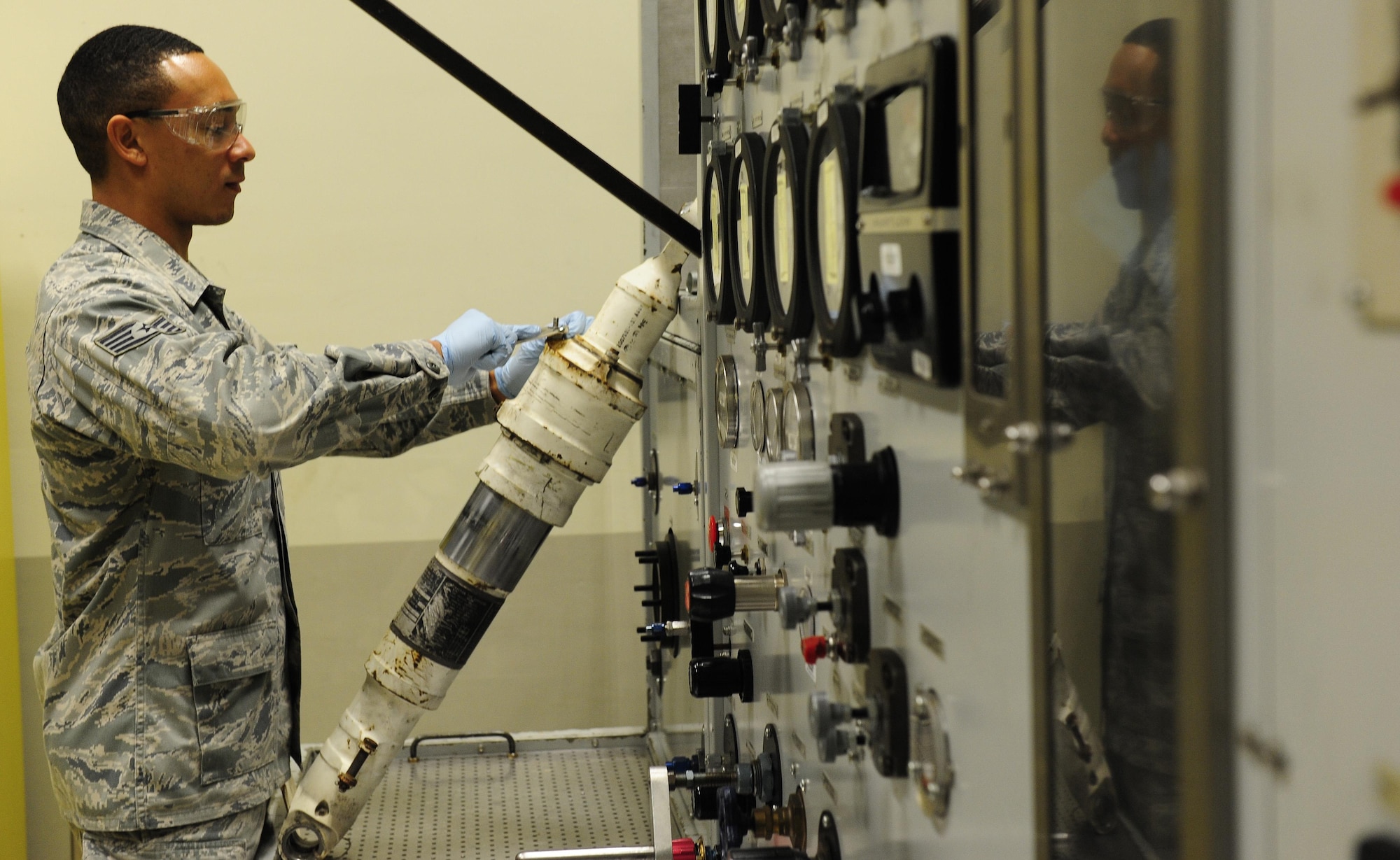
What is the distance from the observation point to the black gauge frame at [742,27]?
1.10m

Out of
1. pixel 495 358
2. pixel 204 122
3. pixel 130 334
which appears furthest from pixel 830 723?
pixel 204 122

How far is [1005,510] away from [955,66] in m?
0.24

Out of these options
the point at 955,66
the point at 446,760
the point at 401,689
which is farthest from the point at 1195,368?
the point at 446,760

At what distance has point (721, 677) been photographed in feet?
4.02

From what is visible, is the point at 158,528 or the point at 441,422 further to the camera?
the point at 441,422

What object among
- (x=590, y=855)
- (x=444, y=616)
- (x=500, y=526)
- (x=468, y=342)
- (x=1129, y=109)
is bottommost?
(x=590, y=855)

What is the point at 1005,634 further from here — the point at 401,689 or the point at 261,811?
the point at 261,811

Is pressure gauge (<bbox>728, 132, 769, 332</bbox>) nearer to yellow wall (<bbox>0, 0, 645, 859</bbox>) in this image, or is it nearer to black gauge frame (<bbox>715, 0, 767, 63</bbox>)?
black gauge frame (<bbox>715, 0, 767, 63</bbox>)

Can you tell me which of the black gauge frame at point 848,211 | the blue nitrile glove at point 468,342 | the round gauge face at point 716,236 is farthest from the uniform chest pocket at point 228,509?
the black gauge frame at point 848,211

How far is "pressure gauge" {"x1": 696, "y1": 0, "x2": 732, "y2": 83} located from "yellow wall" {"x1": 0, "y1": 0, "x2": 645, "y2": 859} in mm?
1250

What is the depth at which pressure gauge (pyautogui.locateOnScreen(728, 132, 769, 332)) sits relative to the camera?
1.03 meters

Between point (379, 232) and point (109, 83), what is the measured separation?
106cm

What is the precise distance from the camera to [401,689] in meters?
1.58

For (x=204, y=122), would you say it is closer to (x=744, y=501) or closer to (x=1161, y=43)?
(x=744, y=501)
